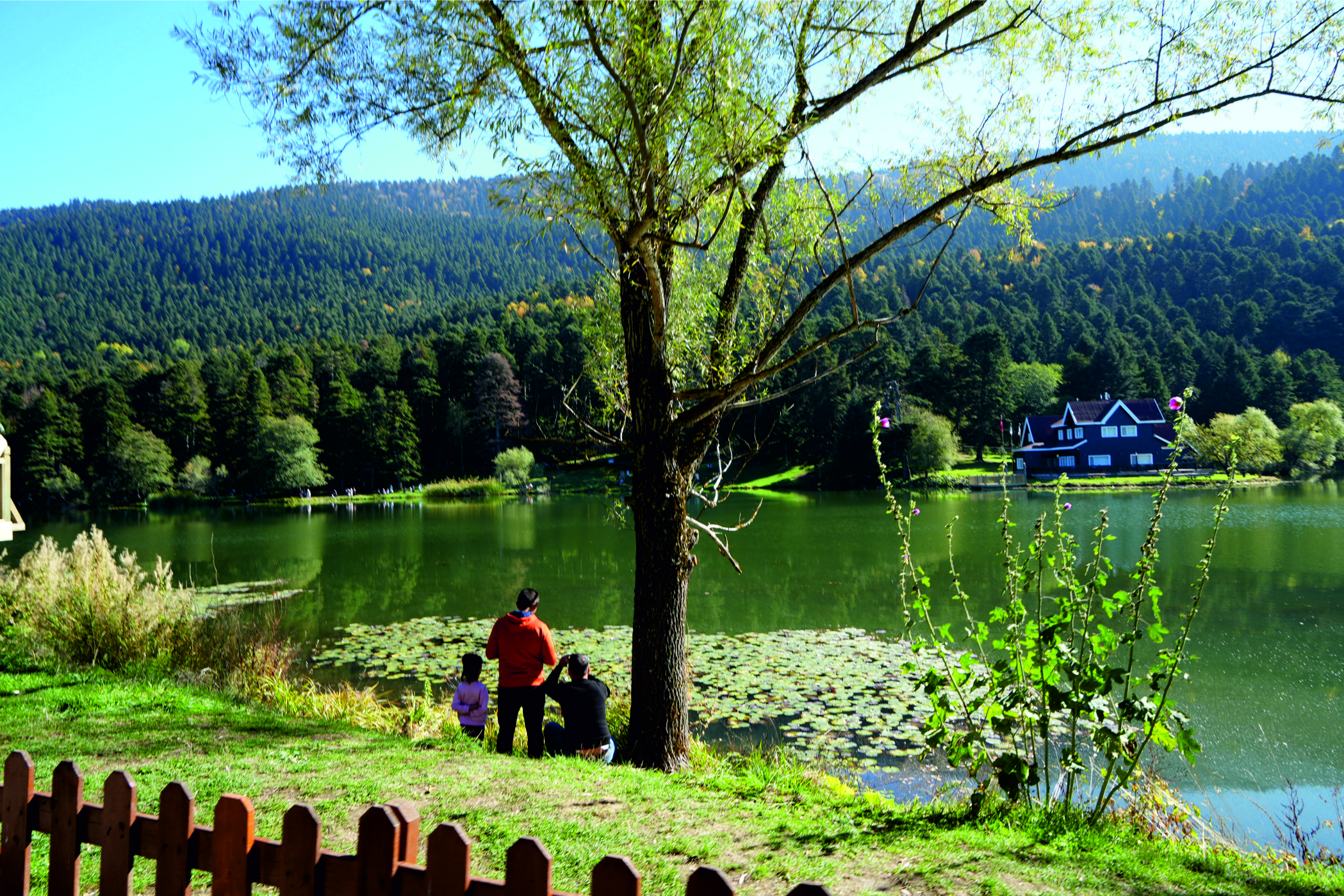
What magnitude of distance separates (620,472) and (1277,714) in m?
8.24

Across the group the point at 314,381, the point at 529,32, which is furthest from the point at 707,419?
the point at 314,381

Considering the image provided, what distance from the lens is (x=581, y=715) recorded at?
21.6 ft

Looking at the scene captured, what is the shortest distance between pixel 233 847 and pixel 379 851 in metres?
0.46

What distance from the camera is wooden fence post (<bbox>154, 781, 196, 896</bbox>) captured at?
210 centimetres

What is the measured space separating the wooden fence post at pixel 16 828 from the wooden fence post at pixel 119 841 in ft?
1.17

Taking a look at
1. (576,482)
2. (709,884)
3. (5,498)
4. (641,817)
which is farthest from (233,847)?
(576,482)

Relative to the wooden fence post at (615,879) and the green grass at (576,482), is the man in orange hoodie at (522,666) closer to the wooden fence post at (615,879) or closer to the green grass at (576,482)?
the wooden fence post at (615,879)

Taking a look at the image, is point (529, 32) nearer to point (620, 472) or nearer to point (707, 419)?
point (707, 419)

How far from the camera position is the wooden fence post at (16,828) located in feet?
7.63

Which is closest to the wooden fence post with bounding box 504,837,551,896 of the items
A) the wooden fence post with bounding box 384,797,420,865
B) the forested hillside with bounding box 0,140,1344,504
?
the wooden fence post with bounding box 384,797,420,865

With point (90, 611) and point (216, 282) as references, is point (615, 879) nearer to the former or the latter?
point (90, 611)

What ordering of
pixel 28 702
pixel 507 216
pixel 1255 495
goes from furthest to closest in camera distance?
pixel 1255 495 < pixel 28 702 < pixel 507 216

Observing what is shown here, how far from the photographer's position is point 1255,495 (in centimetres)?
4291

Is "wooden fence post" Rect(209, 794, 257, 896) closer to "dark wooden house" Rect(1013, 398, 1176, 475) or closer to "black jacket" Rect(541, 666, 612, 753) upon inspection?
"black jacket" Rect(541, 666, 612, 753)
